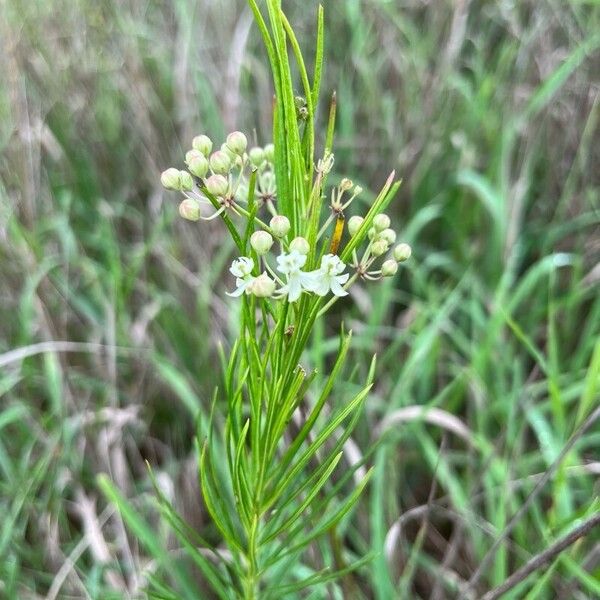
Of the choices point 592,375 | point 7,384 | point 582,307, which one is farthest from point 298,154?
point 582,307

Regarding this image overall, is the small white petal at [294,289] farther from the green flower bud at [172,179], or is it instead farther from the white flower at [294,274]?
the green flower bud at [172,179]

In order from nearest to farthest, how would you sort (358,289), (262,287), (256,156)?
(262,287), (256,156), (358,289)

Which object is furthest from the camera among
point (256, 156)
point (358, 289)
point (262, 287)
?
point (358, 289)

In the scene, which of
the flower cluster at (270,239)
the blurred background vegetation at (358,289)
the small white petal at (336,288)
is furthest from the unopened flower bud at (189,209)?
the blurred background vegetation at (358,289)

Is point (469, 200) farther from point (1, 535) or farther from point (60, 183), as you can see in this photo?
point (1, 535)

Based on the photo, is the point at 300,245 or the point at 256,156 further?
the point at 256,156

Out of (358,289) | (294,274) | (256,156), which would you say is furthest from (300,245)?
(358,289)

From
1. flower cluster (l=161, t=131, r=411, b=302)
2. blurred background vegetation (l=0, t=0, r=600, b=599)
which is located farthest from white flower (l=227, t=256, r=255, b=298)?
blurred background vegetation (l=0, t=0, r=600, b=599)

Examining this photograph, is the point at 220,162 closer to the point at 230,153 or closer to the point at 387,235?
the point at 230,153
